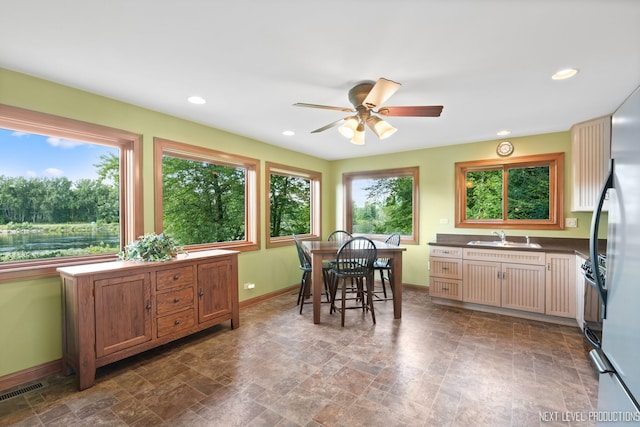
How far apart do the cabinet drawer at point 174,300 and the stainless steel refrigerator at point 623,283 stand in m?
2.99

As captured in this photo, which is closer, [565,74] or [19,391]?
[19,391]

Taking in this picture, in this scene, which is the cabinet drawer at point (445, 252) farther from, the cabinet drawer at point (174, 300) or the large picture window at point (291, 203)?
the cabinet drawer at point (174, 300)

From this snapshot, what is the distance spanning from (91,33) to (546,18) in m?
2.67

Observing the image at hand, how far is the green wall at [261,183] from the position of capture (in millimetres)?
2201

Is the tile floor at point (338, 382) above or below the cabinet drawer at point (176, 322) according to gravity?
below

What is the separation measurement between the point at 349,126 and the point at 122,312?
2.52m

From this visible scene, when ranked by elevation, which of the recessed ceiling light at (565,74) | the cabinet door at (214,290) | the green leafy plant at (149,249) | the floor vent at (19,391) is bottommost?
the floor vent at (19,391)

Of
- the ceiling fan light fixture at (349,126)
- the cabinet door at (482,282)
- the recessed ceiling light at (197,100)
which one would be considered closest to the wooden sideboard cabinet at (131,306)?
the recessed ceiling light at (197,100)

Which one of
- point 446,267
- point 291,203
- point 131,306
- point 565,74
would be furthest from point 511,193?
point 131,306

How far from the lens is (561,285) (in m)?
3.28

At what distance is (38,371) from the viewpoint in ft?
7.45

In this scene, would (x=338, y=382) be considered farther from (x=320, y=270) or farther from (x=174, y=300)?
(x=174, y=300)

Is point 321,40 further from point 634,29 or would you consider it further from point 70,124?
point 70,124

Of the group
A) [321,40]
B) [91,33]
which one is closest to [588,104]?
[321,40]
